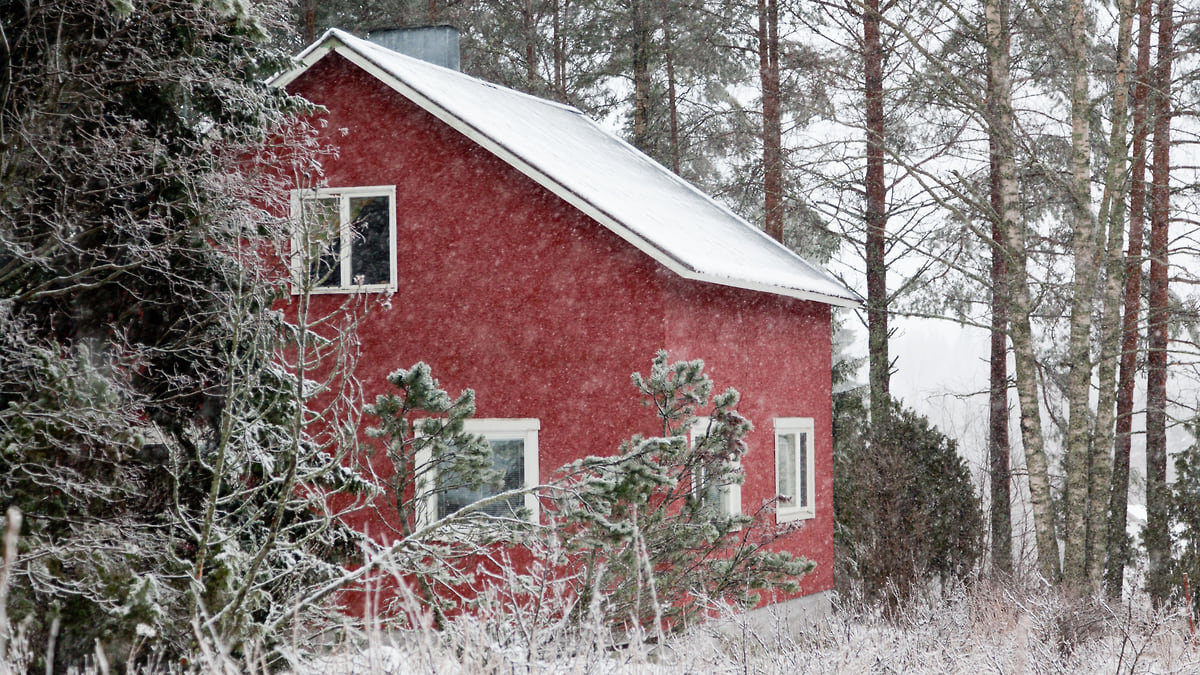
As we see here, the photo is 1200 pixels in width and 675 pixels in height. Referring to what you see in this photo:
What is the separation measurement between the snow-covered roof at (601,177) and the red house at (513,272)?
0.04m

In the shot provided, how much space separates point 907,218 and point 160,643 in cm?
1556

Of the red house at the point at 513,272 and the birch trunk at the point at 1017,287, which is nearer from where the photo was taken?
the red house at the point at 513,272

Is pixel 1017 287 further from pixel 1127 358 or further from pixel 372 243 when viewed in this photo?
pixel 372 243

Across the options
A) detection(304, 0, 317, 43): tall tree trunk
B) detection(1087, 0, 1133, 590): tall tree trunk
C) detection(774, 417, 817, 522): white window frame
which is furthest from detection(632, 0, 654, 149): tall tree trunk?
detection(1087, 0, 1133, 590): tall tree trunk

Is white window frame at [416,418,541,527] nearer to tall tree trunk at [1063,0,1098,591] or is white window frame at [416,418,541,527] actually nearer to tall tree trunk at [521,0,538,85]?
tall tree trunk at [1063,0,1098,591]

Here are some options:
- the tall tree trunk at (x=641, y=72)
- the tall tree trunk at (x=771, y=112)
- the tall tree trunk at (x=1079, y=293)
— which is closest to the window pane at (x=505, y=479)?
the tall tree trunk at (x=1079, y=293)

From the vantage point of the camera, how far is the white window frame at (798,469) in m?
14.4

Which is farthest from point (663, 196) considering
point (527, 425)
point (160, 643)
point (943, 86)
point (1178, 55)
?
point (160, 643)

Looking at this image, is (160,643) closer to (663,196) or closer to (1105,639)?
(1105,639)

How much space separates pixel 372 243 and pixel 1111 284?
8.54 m

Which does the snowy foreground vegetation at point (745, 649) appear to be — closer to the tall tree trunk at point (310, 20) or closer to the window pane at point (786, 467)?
the window pane at point (786, 467)

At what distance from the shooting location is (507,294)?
1230 cm

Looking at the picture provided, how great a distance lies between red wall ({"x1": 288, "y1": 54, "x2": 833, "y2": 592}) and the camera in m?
12.0

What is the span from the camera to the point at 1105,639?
1018 centimetres
